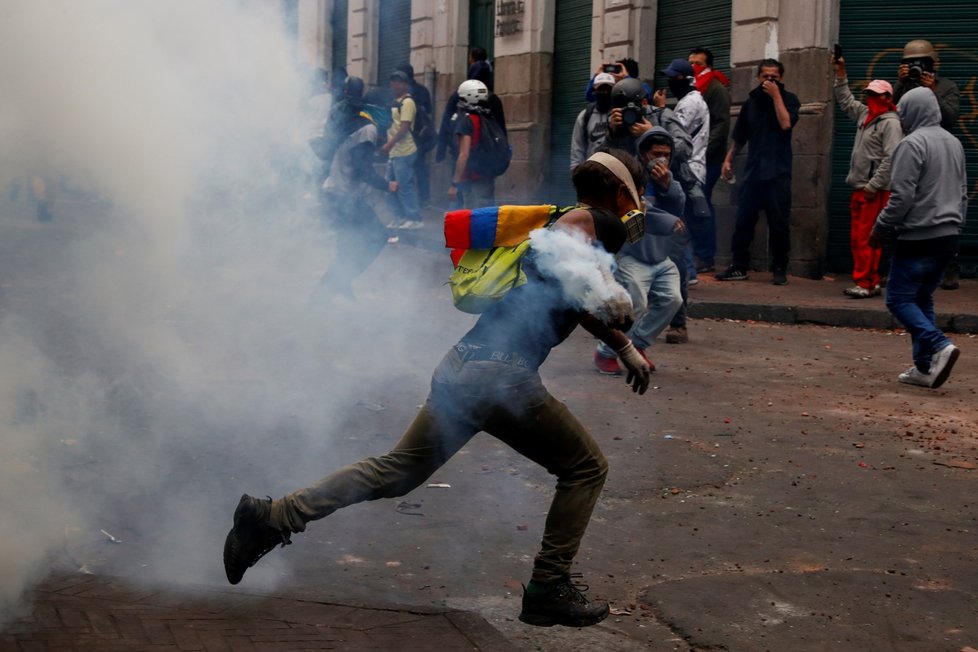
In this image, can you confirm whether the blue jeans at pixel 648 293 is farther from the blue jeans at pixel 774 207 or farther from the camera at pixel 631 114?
the blue jeans at pixel 774 207

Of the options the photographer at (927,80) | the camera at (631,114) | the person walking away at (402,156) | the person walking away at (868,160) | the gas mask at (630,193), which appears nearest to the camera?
the gas mask at (630,193)

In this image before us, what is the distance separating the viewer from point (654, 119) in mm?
9555

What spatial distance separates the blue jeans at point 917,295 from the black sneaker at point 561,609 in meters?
4.52

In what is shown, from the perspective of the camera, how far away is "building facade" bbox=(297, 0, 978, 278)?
12398 mm

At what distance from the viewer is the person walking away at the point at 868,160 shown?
10945 mm

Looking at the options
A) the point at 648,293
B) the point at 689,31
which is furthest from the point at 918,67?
the point at 689,31

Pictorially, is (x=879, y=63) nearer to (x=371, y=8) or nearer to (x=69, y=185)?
(x=371, y=8)

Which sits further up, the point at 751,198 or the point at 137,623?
the point at 751,198

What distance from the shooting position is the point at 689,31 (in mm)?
15031

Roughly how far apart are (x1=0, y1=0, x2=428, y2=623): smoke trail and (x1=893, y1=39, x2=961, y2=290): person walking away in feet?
16.1

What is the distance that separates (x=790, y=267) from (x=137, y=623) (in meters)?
10.3

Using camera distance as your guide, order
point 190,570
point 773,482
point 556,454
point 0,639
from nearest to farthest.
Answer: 1. point 0,639
2. point 556,454
3. point 190,570
4. point 773,482

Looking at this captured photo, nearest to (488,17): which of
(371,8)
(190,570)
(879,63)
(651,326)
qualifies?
(371,8)

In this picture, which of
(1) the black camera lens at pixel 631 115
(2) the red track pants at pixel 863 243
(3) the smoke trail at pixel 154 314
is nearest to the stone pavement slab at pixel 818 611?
(3) the smoke trail at pixel 154 314
